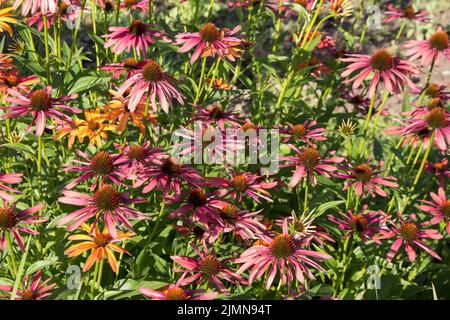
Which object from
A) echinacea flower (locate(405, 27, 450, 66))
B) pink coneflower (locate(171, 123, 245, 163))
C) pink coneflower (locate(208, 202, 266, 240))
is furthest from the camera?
echinacea flower (locate(405, 27, 450, 66))

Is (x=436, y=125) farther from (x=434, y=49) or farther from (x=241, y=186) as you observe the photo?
(x=241, y=186)

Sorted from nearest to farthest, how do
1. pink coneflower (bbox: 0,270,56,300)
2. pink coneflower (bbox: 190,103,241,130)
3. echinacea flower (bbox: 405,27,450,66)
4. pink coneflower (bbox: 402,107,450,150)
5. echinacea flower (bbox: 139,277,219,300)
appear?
echinacea flower (bbox: 139,277,219,300), pink coneflower (bbox: 0,270,56,300), pink coneflower (bbox: 402,107,450,150), pink coneflower (bbox: 190,103,241,130), echinacea flower (bbox: 405,27,450,66)

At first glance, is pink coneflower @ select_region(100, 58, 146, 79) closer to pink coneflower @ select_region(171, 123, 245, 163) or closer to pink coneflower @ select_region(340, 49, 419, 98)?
pink coneflower @ select_region(171, 123, 245, 163)

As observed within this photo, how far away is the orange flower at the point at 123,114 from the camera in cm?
226

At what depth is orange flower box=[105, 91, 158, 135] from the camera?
226 cm

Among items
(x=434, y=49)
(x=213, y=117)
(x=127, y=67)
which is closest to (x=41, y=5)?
(x=127, y=67)

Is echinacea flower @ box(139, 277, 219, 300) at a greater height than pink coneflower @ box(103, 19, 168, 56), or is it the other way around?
pink coneflower @ box(103, 19, 168, 56)

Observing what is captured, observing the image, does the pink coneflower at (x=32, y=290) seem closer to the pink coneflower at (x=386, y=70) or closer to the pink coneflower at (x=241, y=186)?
the pink coneflower at (x=241, y=186)

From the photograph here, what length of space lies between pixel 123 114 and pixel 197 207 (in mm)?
575

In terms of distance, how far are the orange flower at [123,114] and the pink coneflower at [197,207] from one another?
1.29 ft

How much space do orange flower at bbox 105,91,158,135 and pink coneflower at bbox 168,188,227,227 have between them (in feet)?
1.29

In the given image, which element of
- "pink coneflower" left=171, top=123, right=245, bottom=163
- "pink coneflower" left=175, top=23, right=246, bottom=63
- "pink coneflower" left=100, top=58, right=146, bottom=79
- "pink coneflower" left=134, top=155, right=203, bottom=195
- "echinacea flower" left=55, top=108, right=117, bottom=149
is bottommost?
"pink coneflower" left=134, top=155, right=203, bottom=195

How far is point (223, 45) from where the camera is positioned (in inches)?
98.6

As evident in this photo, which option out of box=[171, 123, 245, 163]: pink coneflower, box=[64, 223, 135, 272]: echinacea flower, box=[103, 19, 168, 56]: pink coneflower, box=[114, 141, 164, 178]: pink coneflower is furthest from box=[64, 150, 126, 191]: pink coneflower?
box=[103, 19, 168, 56]: pink coneflower
